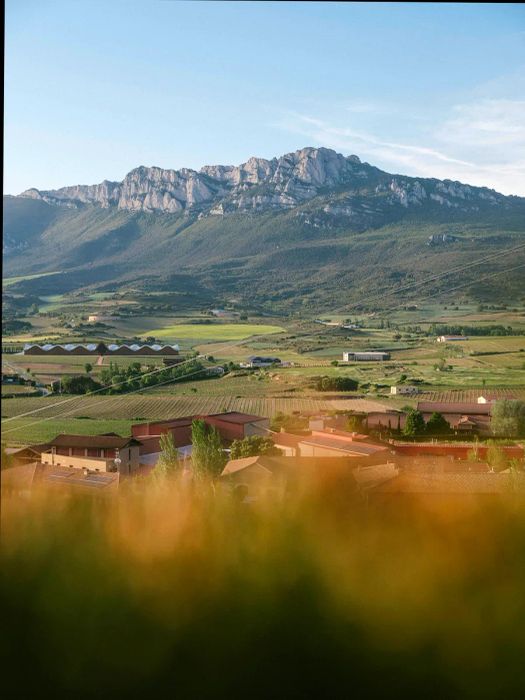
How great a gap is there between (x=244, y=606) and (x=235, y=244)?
2445 mm

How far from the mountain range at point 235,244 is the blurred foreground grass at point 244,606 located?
3.22 feet

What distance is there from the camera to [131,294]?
2838 mm

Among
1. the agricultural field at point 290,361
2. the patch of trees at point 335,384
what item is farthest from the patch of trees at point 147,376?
the patch of trees at point 335,384

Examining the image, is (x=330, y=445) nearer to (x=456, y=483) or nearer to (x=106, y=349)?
(x=456, y=483)

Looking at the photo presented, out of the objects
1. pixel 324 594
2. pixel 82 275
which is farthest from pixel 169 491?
pixel 82 275

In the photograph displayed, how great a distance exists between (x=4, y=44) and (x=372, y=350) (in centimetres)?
153

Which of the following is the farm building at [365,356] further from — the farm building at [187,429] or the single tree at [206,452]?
the single tree at [206,452]

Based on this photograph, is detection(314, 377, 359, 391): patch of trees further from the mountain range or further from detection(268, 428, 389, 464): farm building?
the mountain range

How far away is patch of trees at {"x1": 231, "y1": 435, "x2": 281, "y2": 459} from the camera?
2.12m

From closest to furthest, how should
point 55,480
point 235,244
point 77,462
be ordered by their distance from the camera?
point 55,480 → point 77,462 → point 235,244

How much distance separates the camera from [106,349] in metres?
2.58

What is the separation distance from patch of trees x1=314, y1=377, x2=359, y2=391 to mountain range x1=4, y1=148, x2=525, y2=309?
30 cm

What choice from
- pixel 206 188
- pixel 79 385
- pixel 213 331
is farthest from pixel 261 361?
pixel 206 188

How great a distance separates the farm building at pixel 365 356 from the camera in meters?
2.43
